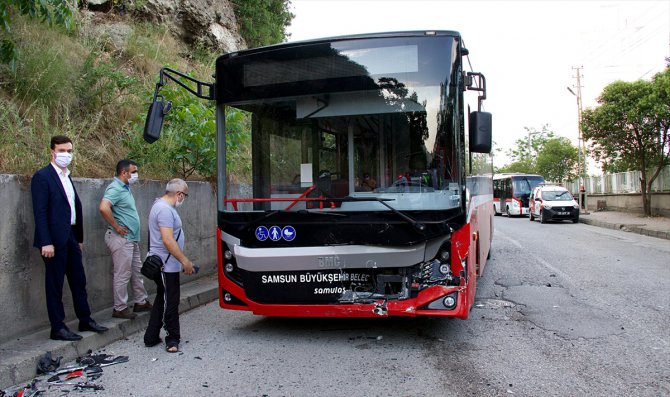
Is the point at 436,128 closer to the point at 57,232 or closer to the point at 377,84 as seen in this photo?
the point at 377,84

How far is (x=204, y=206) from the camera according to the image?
896 centimetres

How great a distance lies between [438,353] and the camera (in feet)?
16.1

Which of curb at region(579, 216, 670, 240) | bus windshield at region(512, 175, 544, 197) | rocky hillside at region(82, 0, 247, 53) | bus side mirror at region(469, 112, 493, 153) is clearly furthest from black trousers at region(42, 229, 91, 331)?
bus windshield at region(512, 175, 544, 197)

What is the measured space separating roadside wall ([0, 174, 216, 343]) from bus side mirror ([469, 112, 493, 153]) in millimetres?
4436

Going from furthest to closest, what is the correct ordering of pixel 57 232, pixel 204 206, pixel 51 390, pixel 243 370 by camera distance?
pixel 204 206
pixel 57 232
pixel 243 370
pixel 51 390

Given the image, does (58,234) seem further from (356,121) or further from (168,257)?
(356,121)

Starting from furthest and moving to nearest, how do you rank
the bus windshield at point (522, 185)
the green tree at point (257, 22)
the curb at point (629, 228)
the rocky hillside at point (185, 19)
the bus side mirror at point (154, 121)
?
the bus windshield at point (522, 185) → the green tree at point (257, 22) → the curb at point (629, 228) → the rocky hillside at point (185, 19) → the bus side mirror at point (154, 121)

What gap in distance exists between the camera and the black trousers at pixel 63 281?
492 centimetres

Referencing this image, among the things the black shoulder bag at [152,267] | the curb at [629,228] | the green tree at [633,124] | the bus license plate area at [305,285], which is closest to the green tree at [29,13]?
the black shoulder bag at [152,267]

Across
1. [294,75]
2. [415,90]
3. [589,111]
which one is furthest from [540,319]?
[589,111]

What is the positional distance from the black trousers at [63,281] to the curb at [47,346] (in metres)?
0.22

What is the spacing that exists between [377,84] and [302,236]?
1678mm

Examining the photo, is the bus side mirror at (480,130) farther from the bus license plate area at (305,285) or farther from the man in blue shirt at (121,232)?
the man in blue shirt at (121,232)

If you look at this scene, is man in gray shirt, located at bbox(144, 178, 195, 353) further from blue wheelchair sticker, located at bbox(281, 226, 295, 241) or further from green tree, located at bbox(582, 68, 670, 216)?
green tree, located at bbox(582, 68, 670, 216)
